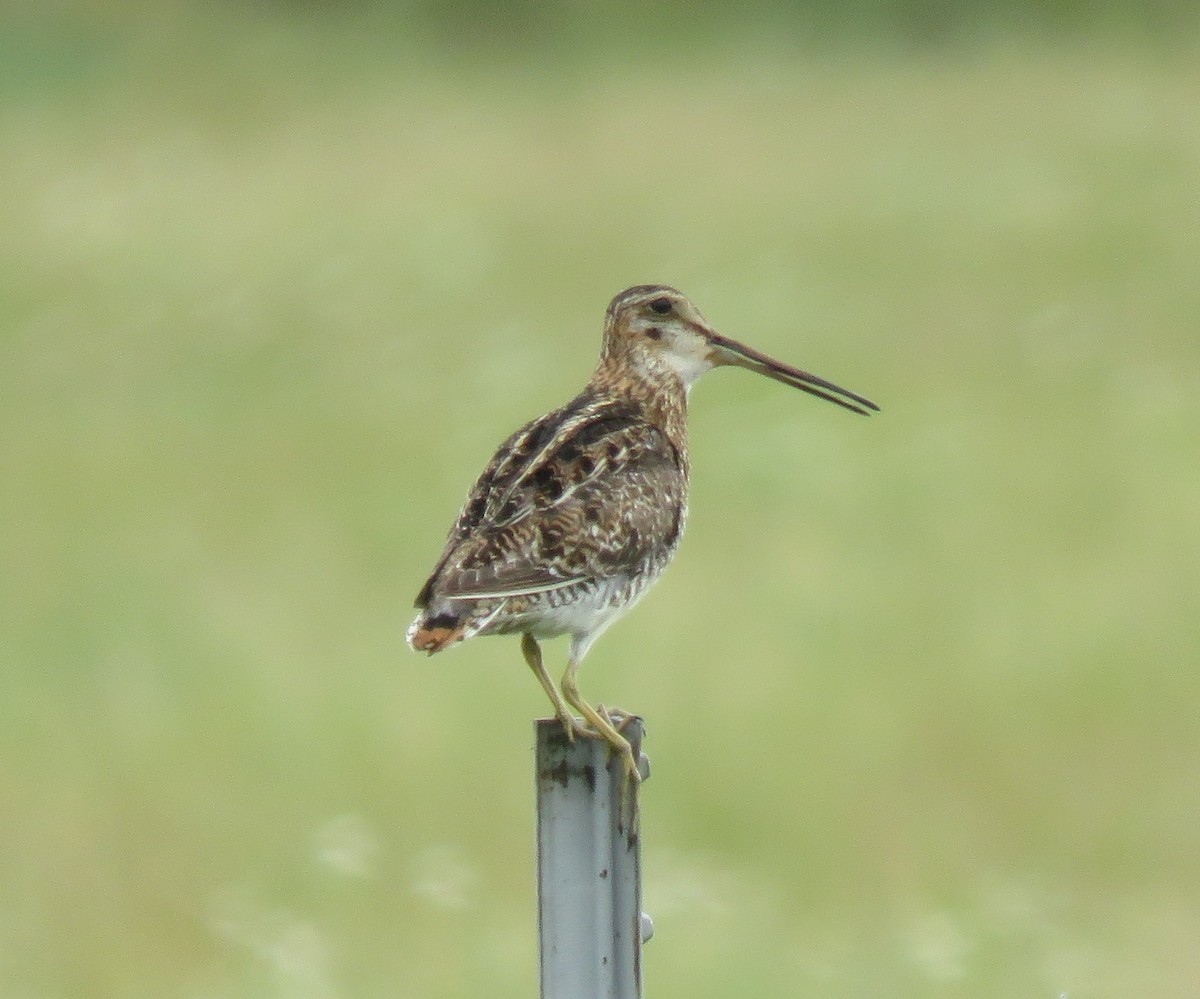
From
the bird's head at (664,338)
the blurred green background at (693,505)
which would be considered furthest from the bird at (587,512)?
the blurred green background at (693,505)

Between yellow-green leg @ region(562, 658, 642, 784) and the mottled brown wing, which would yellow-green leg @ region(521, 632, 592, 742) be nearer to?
yellow-green leg @ region(562, 658, 642, 784)

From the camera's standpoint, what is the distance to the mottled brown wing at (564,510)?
13.5 ft

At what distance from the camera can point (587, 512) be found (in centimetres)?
442

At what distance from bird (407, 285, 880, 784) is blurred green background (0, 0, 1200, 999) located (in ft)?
8.42

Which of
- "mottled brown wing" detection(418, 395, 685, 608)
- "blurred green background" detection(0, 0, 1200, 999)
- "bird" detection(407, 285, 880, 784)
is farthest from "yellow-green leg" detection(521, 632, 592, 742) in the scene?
"blurred green background" detection(0, 0, 1200, 999)

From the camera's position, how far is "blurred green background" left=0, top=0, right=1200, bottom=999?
8.39 metres

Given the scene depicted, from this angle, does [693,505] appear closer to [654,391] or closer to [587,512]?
[654,391]

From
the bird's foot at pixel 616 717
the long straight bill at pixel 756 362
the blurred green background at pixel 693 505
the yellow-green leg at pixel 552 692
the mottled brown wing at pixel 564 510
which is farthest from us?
the blurred green background at pixel 693 505

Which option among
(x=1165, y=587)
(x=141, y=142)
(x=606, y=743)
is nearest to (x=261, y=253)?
(x=141, y=142)

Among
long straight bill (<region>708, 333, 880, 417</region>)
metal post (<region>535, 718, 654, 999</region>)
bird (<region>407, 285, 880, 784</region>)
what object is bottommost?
metal post (<region>535, 718, 654, 999</region>)

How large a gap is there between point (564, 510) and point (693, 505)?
843cm

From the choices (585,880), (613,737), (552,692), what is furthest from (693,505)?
(585,880)

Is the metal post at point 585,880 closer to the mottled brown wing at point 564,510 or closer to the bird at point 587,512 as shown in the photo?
the bird at point 587,512

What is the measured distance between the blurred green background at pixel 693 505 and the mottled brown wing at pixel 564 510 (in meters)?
2.83
